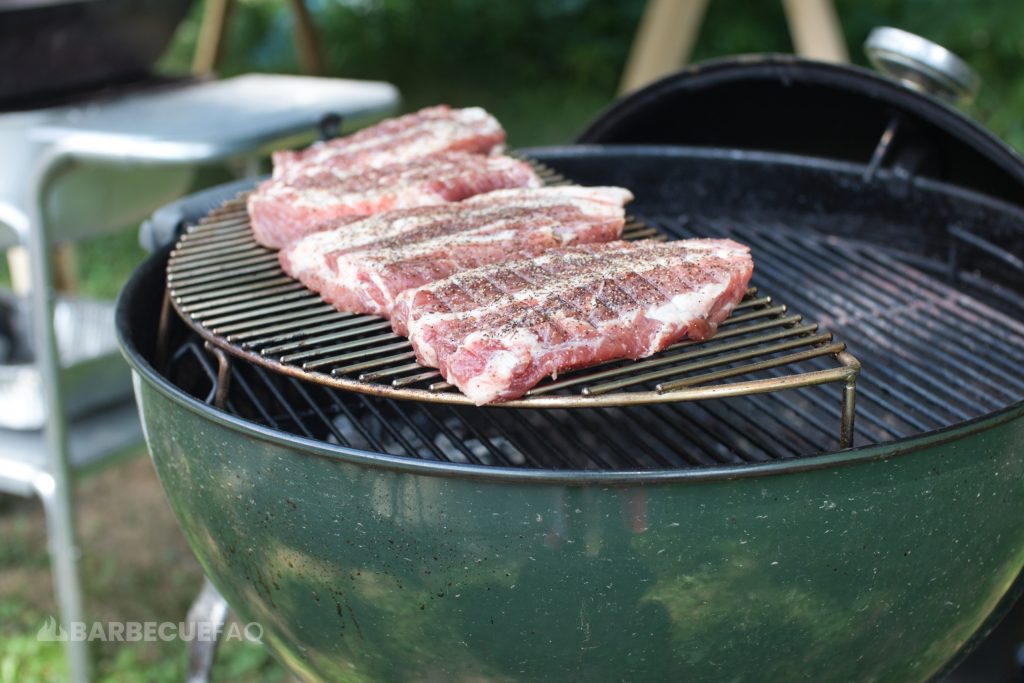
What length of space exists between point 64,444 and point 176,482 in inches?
61.2

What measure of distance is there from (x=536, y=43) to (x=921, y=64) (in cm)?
686

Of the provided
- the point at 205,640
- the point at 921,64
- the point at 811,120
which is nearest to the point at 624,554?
the point at 205,640

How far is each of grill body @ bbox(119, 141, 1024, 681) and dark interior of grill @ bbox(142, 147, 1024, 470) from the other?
279mm

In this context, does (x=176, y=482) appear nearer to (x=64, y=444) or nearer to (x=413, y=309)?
(x=413, y=309)

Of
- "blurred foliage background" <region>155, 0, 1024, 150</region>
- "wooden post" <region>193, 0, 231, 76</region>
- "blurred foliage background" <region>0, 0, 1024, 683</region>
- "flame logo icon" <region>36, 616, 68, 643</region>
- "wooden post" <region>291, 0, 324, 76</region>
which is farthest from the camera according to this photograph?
"blurred foliage background" <region>155, 0, 1024, 150</region>

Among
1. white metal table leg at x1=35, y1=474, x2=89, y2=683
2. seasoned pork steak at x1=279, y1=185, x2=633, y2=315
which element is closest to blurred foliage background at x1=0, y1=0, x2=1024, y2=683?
white metal table leg at x1=35, y1=474, x2=89, y2=683

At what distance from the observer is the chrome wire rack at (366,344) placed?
1.43 metres

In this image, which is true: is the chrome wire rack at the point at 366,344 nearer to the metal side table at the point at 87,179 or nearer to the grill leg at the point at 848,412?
the grill leg at the point at 848,412

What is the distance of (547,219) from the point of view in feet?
6.67

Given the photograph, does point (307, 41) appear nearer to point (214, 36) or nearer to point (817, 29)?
point (214, 36)

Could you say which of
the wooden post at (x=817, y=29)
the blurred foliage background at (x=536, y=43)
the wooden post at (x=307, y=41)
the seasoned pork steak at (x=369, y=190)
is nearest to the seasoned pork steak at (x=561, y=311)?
the seasoned pork steak at (x=369, y=190)

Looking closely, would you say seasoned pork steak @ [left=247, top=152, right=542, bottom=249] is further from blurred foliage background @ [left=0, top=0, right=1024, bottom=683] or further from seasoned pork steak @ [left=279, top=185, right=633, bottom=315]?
blurred foliage background @ [left=0, top=0, right=1024, bottom=683]

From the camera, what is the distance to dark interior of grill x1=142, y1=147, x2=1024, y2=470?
6.67ft

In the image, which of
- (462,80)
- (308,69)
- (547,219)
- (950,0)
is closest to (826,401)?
→ (547,219)
